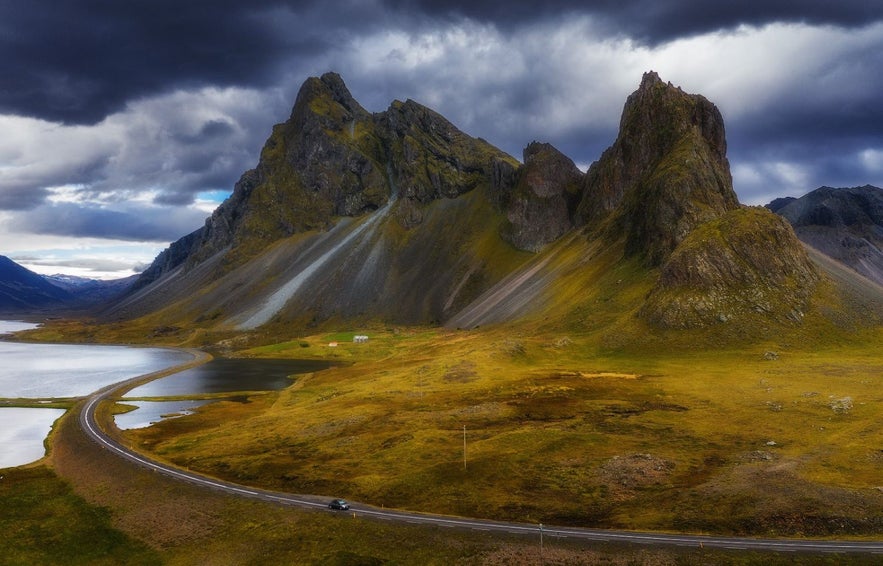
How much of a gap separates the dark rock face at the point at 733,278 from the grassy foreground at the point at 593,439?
13.7 m

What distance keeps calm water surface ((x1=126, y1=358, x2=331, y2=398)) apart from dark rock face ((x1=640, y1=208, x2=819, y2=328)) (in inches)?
3979

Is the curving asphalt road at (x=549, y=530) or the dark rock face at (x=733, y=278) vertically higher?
the dark rock face at (x=733, y=278)

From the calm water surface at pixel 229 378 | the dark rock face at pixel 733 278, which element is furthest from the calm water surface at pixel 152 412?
the dark rock face at pixel 733 278

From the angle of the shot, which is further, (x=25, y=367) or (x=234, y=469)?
(x=25, y=367)

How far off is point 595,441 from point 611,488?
14.8 meters

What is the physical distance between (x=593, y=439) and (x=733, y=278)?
299 ft

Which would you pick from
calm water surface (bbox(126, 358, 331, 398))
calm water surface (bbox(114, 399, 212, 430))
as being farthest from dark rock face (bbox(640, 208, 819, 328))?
calm water surface (bbox(114, 399, 212, 430))

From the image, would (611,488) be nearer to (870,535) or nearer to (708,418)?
(870,535)

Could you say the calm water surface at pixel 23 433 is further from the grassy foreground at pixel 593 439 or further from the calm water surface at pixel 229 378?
the calm water surface at pixel 229 378

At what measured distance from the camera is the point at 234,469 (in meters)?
73.9

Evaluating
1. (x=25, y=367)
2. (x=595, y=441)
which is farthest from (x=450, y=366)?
(x=25, y=367)

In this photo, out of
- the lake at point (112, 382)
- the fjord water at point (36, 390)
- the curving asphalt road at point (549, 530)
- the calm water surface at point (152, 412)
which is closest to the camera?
the curving asphalt road at point (549, 530)

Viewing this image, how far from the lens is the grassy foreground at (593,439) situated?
55312mm

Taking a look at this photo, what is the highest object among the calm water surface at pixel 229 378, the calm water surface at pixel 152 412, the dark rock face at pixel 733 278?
the dark rock face at pixel 733 278
